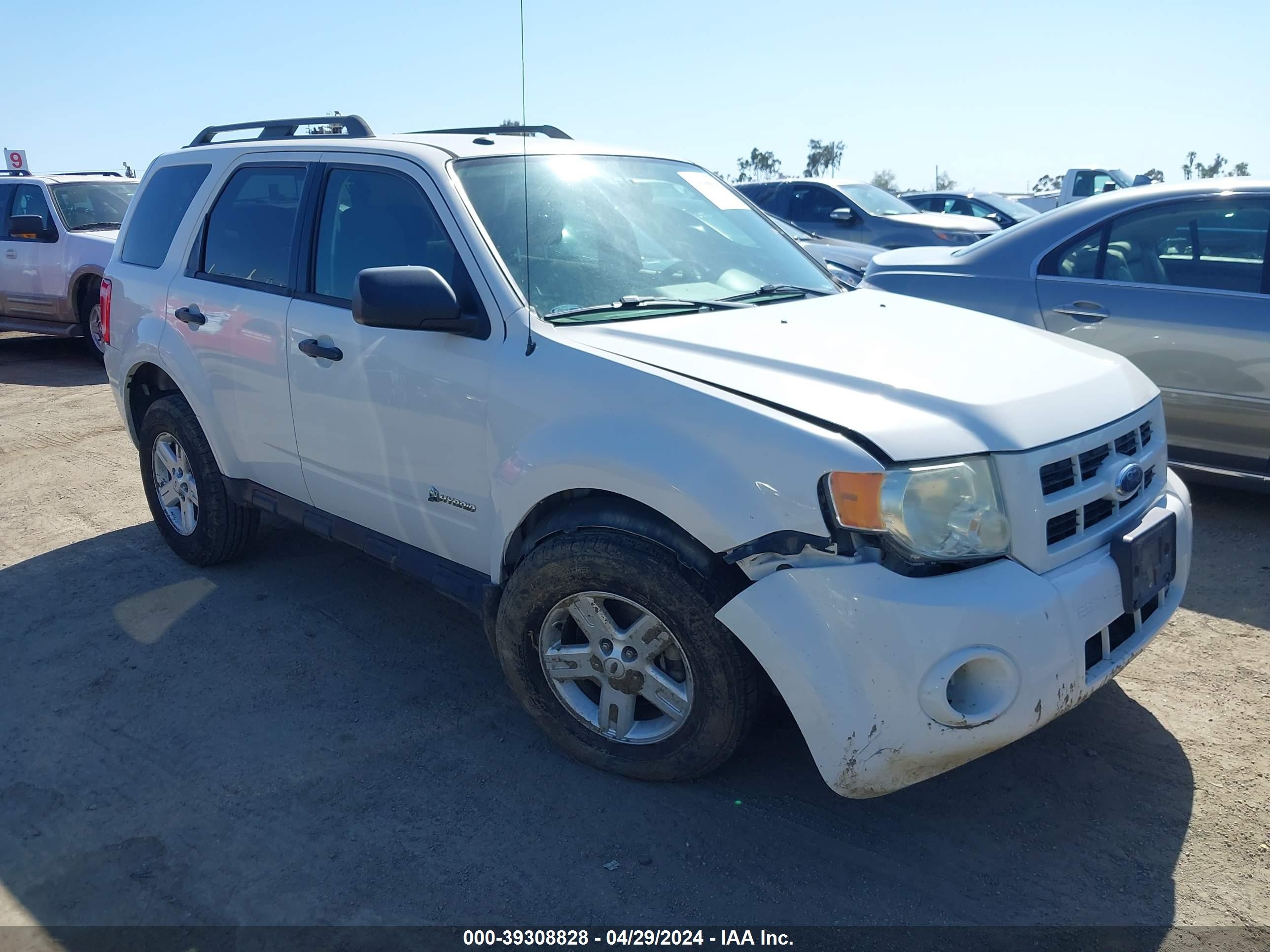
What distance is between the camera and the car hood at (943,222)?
12352 mm

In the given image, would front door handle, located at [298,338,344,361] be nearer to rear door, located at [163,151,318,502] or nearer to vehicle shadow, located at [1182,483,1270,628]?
rear door, located at [163,151,318,502]

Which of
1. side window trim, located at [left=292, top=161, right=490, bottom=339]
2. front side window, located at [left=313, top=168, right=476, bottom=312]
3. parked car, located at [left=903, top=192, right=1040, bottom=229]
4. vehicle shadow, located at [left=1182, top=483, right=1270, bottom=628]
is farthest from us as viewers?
parked car, located at [left=903, top=192, right=1040, bottom=229]

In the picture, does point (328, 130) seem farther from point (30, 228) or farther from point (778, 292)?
point (30, 228)

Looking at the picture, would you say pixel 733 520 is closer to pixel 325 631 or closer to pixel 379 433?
pixel 379 433

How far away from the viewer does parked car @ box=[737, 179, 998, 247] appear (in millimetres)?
12344

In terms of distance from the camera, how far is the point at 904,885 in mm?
2689

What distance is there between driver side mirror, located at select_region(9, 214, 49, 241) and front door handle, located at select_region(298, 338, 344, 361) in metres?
8.44

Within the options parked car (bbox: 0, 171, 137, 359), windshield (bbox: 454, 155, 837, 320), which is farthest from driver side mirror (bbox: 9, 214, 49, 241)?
windshield (bbox: 454, 155, 837, 320)

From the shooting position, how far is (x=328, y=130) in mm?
4797

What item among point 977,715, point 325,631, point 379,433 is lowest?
point 325,631

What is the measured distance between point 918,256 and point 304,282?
3773mm

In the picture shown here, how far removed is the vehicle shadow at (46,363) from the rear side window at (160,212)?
541 cm

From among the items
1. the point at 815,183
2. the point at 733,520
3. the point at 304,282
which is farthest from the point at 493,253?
the point at 815,183

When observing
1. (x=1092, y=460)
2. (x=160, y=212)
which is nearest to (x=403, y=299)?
(x=1092, y=460)
